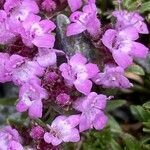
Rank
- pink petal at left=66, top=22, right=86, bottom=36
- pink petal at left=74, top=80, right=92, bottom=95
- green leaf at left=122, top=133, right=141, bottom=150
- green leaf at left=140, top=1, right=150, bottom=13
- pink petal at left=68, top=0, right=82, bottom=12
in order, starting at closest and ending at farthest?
pink petal at left=74, top=80, right=92, bottom=95, pink petal at left=66, top=22, right=86, bottom=36, pink petal at left=68, top=0, right=82, bottom=12, green leaf at left=122, top=133, right=141, bottom=150, green leaf at left=140, top=1, right=150, bottom=13

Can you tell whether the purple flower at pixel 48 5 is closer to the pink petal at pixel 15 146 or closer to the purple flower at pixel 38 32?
the purple flower at pixel 38 32

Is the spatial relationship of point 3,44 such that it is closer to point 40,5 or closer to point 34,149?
point 40,5

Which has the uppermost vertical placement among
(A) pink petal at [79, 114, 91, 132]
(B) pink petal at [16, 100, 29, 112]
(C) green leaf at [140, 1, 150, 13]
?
(C) green leaf at [140, 1, 150, 13]

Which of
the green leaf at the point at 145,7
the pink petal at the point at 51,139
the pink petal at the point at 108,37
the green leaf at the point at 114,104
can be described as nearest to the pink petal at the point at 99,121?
the pink petal at the point at 51,139

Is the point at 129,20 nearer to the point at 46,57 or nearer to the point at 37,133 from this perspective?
the point at 46,57

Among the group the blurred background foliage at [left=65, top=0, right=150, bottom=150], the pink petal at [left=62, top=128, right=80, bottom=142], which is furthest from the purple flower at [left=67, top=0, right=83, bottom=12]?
the pink petal at [left=62, top=128, right=80, bottom=142]

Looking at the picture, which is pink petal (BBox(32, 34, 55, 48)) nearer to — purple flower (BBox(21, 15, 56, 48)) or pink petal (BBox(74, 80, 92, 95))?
purple flower (BBox(21, 15, 56, 48))

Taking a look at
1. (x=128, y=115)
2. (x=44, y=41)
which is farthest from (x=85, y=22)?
(x=128, y=115)
